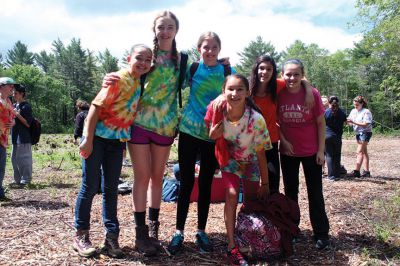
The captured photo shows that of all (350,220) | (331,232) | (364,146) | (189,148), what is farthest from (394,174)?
(189,148)

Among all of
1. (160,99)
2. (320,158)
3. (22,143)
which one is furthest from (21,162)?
(320,158)

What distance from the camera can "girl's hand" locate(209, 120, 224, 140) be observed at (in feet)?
10.8

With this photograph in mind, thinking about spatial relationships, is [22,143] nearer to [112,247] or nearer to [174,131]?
[112,247]

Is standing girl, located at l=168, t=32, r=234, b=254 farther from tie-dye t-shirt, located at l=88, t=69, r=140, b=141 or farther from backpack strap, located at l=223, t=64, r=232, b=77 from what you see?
Answer: tie-dye t-shirt, located at l=88, t=69, r=140, b=141

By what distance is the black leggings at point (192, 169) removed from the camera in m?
3.53

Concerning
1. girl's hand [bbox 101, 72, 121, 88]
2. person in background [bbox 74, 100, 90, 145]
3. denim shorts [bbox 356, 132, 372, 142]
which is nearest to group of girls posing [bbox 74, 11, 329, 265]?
girl's hand [bbox 101, 72, 121, 88]

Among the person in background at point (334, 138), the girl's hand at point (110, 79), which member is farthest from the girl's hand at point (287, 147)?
the person in background at point (334, 138)

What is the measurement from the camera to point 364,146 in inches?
354

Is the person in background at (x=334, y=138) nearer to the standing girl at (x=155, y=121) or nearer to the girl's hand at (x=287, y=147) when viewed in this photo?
the girl's hand at (x=287, y=147)

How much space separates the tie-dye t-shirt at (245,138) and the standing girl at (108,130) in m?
0.89

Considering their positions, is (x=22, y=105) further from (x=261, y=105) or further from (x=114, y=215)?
(x=261, y=105)

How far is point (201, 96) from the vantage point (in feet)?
11.6

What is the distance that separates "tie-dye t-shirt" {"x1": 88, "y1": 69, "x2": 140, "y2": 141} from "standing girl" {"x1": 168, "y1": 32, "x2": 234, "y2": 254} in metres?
0.53

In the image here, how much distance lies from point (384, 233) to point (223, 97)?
8.09 ft
